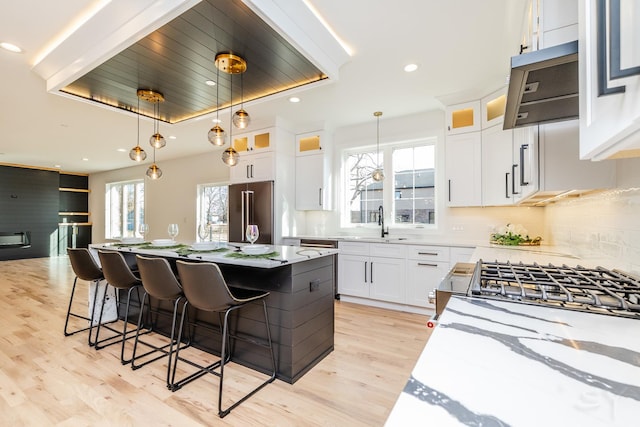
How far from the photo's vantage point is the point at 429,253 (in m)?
3.58

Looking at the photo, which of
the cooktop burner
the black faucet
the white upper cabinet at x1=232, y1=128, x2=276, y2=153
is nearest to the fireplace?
the white upper cabinet at x1=232, y1=128, x2=276, y2=153

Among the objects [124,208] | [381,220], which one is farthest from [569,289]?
[124,208]

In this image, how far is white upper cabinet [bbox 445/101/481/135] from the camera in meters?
3.58

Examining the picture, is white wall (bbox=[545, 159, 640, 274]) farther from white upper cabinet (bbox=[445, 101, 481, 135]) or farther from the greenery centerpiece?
white upper cabinet (bbox=[445, 101, 481, 135])

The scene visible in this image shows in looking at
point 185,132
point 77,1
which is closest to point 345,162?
point 185,132

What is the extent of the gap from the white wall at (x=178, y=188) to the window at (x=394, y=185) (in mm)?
2883

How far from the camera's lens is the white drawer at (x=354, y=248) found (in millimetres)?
4012

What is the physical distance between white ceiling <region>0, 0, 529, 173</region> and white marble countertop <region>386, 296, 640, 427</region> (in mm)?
2001

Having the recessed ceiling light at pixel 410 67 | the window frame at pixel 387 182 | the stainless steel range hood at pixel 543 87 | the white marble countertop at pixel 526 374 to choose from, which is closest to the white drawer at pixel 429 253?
the window frame at pixel 387 182

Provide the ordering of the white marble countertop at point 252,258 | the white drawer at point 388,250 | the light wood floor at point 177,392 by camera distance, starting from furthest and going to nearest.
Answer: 1. the white drawer at point 388,250
2. the white marble countertop at point 252,258
3. the light wood floor at point 177,392

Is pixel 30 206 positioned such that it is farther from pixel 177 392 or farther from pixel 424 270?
pixel 424 270

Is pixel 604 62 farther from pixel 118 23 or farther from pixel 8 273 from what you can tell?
pixel 8 273

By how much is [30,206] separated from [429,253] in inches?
423

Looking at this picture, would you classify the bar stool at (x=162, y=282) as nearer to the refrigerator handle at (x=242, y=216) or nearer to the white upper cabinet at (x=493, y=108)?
the refrigerator handle at (x=242, y=216)
